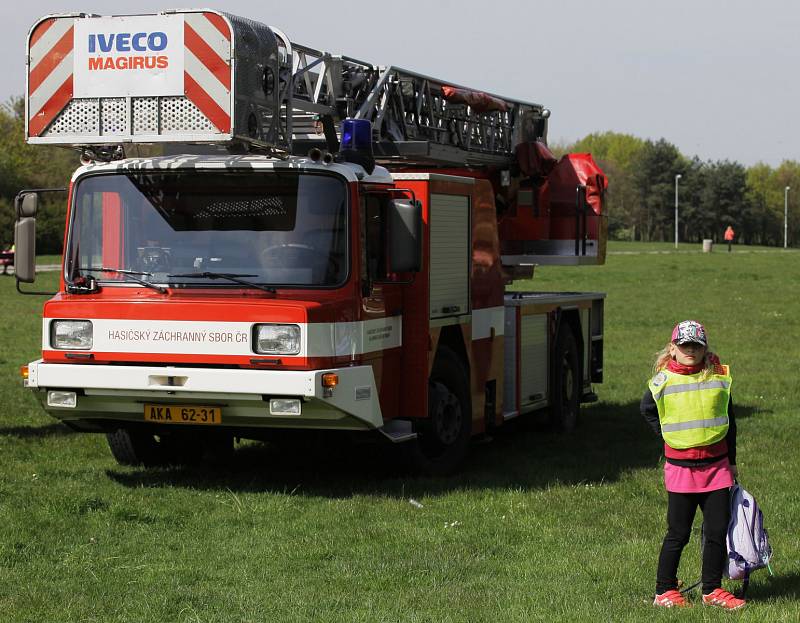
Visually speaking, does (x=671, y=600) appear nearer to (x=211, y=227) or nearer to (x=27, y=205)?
(x=211, y=227)

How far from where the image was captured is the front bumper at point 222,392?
9.38 m

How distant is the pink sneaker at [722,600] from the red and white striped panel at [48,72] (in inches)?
225

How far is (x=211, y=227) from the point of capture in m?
9.87

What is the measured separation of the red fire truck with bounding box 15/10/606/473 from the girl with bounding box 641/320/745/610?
3117 millimetres

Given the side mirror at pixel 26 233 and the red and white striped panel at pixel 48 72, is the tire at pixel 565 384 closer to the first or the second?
the side mirror at pixel 26 233

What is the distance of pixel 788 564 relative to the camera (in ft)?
25.7

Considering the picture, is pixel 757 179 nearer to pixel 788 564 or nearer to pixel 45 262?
pixel 45 262

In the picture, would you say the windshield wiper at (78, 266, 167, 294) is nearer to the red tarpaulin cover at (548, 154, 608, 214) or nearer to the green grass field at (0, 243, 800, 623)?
the green grass field at (0, 243, 800, 623)

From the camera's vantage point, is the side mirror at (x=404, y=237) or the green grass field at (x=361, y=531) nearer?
the green grass field at (x=361, y=531)

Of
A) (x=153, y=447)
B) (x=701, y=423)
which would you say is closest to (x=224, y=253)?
(x=153, y=447)

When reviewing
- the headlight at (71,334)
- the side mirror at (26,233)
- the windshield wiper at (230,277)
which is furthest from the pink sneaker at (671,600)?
the side mirror at (26,233)

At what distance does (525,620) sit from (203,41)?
4.80 meters

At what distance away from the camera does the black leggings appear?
22.3 ft

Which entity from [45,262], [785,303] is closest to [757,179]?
[45,262]
